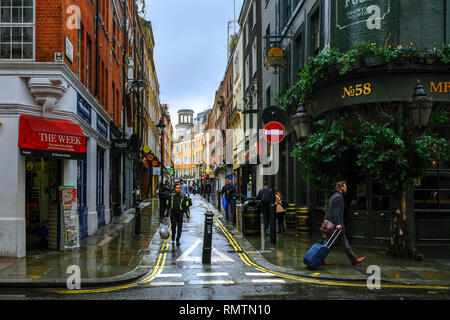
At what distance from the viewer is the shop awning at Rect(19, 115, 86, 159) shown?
11391 millimetres

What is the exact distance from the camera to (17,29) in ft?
39.8

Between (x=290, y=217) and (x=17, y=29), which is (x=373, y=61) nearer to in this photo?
(x=290, y=217)

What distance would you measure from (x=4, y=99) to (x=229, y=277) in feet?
23.3

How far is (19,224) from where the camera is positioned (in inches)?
447

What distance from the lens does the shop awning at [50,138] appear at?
11.4 metres

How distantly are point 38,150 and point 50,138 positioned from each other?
0.43 m

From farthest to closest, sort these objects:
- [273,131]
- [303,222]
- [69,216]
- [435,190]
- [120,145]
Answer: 1. [120,145]
2. [303,222]
3. [273,131]
4. [435,190]
5. [69,216]

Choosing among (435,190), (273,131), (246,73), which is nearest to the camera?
(435,190)

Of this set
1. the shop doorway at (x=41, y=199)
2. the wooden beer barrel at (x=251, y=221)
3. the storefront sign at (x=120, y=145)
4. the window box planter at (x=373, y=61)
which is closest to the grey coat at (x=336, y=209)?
the window box planter at (x=373, y=61)

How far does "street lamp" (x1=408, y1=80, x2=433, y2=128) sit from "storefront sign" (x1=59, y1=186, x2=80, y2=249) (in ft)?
29.7

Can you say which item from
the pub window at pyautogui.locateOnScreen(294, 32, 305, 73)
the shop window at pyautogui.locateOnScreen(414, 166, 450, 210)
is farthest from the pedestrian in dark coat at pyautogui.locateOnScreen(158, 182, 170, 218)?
the shop window at pyautogui.locateOnScreen(414, 166, 450, 210)

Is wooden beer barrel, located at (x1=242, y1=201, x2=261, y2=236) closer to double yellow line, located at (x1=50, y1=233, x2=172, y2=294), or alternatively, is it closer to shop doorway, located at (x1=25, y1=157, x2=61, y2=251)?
double yellow line, located at (x1=50, y1=233, x2=172, y2=294)

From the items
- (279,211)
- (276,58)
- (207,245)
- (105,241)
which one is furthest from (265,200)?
(276,58)
